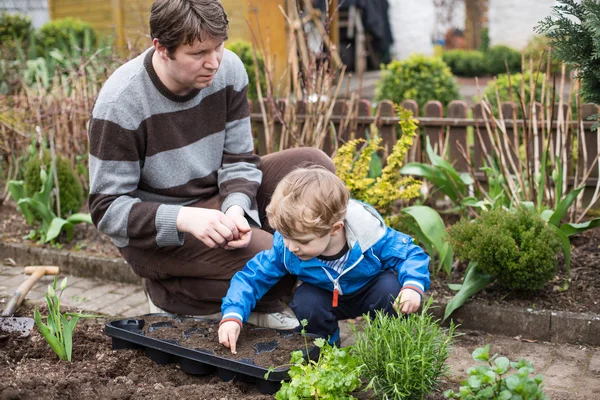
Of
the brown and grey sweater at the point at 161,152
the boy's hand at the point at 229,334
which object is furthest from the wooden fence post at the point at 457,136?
the boy's hand at the point at 229,334

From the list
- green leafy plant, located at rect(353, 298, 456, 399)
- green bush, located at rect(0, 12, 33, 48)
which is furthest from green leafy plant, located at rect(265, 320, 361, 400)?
green bush, located at rect(0, 12, 33, 48)

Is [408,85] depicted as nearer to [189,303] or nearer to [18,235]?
[18,235]

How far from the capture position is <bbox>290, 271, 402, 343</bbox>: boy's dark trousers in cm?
278

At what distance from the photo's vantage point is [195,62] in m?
2.76

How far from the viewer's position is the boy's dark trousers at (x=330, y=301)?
2.78 meters

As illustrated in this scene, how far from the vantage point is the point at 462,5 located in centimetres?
2211

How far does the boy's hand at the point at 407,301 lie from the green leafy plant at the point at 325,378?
33cm

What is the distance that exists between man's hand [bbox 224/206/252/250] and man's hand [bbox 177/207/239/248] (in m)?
0.04

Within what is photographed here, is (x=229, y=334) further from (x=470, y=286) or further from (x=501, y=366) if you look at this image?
(x=470, y=286)

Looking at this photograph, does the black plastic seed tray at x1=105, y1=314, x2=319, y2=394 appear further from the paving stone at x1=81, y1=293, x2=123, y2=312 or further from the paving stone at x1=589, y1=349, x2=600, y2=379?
the paving stone at x1=589, y1=349, x2=600, y2=379

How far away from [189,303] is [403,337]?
3.90 ft

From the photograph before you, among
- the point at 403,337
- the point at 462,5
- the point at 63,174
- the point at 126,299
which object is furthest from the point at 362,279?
the point at 462,5

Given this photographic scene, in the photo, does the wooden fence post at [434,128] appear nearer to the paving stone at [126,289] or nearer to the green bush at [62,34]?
the paving stone at [126,289]

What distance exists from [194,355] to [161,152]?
0.90m
